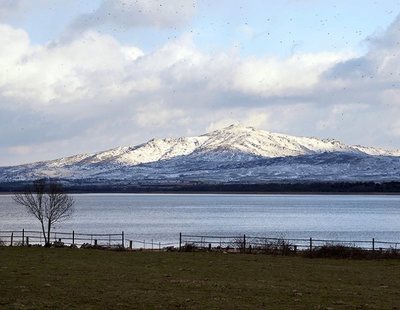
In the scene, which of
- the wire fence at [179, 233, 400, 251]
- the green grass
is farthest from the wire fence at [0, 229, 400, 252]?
the green grass

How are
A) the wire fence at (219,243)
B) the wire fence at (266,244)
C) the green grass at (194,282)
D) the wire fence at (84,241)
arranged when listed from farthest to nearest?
the wire fence at (84,241) < the wire fence at (219,243) < the wire fence at (266,244) < the green grass at (194,282)

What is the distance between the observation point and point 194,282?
2692 cm

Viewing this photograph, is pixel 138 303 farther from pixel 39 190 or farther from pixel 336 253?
pixel 39 190

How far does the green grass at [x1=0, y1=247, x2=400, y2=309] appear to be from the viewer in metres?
21.8

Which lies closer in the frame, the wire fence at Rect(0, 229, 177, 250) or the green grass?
the green grass

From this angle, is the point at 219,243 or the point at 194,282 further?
the point at 219,243

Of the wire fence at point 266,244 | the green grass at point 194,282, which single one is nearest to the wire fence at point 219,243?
the wire fence at point 266,244

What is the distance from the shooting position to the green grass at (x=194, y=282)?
71.4 ft

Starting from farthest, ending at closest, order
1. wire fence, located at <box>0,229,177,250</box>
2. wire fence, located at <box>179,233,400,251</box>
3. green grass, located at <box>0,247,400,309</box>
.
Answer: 1. wire fence, located at <box>0,229,177,250</box>
2. wire fence, located at <box>179,233,400,251</box>
3. green grass, located at <box>0,247,400,309</box>

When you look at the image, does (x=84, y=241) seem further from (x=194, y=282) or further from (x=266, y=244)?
(x=194, y=282)

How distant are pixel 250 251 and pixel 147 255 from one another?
6899 mm

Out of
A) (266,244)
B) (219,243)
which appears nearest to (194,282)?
(266,244)

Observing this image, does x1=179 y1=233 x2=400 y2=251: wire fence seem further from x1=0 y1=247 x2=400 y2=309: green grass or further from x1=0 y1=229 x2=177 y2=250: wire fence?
x1=0 y1=247 x2=400 y2=309: green grass

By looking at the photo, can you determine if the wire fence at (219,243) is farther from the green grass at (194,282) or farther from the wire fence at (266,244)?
the green grass at (194,282)
